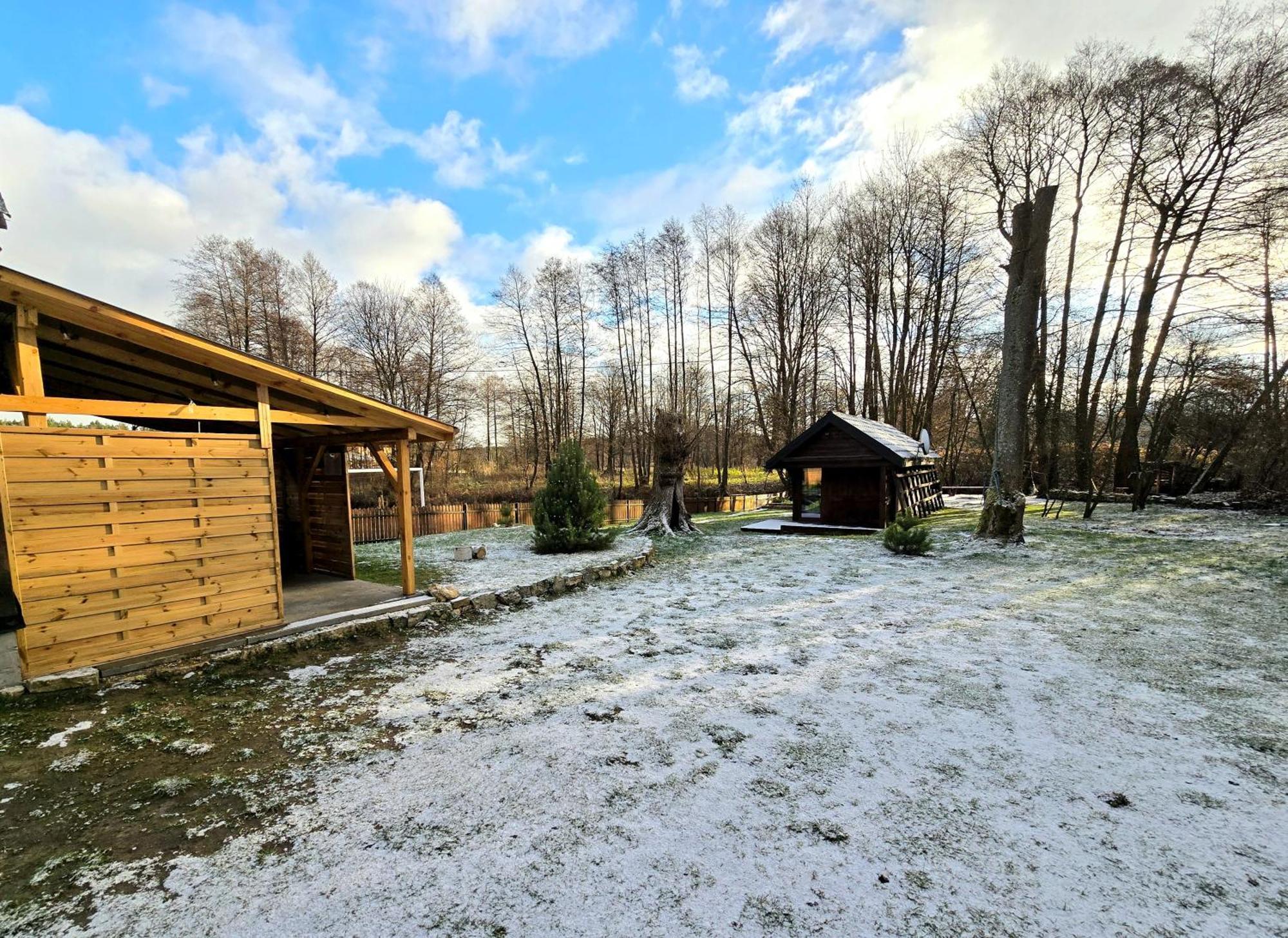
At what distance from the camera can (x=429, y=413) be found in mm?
23719

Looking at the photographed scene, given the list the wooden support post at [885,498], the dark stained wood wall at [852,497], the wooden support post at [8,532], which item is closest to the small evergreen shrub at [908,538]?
the wooden support post at [885,498]

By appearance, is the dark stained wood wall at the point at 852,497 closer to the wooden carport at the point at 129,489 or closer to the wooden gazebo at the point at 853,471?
the wooden gazebo at the point at 853,471

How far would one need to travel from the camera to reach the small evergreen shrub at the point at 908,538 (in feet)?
29.8

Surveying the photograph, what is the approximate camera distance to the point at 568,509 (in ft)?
32.0

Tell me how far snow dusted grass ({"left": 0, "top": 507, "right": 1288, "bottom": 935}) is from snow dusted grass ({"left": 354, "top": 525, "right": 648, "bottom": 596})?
2.02 meters

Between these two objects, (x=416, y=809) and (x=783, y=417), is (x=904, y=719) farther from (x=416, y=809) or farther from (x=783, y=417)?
(x=783, y=417)

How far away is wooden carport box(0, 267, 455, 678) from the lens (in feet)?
12.5

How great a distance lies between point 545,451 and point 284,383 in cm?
2125

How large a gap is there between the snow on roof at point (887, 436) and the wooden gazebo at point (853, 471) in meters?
0.04

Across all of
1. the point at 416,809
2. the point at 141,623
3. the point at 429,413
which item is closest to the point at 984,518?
the point at 416,809

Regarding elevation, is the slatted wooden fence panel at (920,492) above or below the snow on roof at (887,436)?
below

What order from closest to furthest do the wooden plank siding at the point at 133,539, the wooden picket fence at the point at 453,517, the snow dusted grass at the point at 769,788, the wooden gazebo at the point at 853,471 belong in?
the snow dusted grass at the point at 769,788 < the wooden plank siding at the point at 133,539 < the wooden picket fence at the point at 453,517 < the wooden gazebo at the point at 853,471

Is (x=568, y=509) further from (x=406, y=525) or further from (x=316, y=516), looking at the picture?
(x=316, y=516)

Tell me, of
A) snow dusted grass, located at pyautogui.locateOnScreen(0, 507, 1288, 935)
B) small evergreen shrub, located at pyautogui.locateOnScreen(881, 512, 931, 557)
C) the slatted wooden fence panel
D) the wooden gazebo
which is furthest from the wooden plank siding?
the slatted wooden fence panel
